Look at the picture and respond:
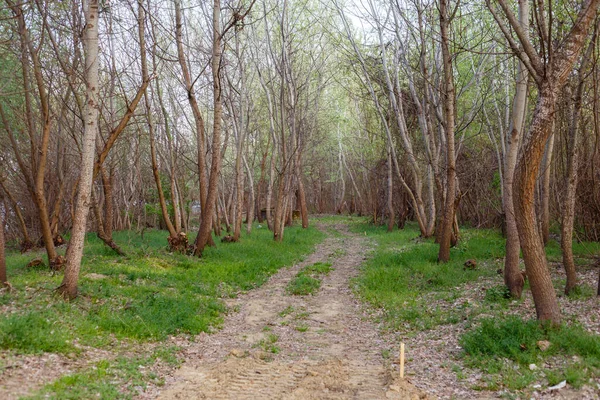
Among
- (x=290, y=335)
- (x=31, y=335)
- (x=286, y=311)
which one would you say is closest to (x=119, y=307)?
(x=31, y=335)

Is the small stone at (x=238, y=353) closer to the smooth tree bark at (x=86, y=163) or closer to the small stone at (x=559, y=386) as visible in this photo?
the smooth tree bark at (x=86, y=163)

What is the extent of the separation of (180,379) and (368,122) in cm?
2347

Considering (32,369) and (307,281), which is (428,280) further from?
(32,369)

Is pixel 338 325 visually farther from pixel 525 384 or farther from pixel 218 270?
pixel 218 270

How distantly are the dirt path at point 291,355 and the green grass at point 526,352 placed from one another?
3.47ft

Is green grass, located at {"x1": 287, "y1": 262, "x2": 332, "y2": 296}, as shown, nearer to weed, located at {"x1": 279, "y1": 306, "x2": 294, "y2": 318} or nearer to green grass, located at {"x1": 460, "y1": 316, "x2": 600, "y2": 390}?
weed, located at {"x1": 279, "y1": 306, "x2": 294, "y2": 318}

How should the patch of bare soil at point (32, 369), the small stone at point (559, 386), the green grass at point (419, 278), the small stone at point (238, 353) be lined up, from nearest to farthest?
the patch of bare soil at point (32, 369) < the small stone at point (559, 386) < the small stone at point (238, 353) < the green grass at point (419, 278)

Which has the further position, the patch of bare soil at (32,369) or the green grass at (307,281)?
the green grass at (307,281)

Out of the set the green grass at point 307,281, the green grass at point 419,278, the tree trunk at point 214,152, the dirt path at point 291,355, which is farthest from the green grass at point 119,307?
the green grass at point 419,278

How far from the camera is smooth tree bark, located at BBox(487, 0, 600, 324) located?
18.1ft

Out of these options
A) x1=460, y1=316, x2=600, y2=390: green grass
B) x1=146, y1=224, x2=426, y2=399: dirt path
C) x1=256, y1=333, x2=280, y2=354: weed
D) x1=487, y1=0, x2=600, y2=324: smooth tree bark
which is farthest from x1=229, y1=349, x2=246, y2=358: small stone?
x1=487, y1=0, x2=600, y2=324: smooth tree bark

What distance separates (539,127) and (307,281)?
6.38m

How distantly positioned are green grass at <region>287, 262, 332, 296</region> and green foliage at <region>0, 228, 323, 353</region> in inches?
36.4

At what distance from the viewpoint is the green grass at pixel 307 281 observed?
10080 millimetres
